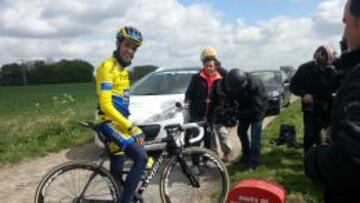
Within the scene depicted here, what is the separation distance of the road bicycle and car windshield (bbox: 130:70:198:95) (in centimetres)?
397

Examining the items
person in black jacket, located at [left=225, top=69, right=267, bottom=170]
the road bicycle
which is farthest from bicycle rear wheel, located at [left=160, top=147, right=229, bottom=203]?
person in black jacket, located at [left=225, top=69, right=267, bottom=170]

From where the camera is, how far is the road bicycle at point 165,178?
543 cm

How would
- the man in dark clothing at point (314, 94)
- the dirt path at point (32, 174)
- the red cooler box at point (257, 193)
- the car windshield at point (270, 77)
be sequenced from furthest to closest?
the car windshield at point (270, 77) < the man in dark clothing at point (314, 94) < the dirt path at point (32, 174) < the red cooler box at point (257, 193)

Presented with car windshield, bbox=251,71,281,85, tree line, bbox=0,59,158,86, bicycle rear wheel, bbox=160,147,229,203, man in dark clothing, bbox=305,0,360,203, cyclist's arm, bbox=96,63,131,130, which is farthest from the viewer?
tree line, bbox=0,59,158,86

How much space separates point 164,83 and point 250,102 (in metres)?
2.83

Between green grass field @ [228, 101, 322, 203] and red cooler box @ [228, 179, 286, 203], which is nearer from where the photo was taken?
red cooler box @ [228, 179, 286, 203]

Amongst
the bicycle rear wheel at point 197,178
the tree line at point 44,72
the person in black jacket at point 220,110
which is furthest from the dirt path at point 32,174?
the tree line at point 44,72

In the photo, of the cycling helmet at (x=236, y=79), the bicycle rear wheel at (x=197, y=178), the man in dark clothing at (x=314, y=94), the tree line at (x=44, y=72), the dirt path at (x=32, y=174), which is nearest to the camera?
the bicycle rear wheel at (x=197, y=178)

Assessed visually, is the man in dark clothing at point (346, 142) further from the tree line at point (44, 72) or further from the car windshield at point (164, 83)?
the tree line at point (44, 72)

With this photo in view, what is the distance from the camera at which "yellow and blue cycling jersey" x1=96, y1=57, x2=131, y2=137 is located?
519cm

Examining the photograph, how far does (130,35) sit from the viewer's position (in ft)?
17.3

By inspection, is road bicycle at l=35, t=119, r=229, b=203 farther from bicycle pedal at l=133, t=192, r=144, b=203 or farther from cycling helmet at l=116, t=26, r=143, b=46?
cycling helmet at l=116, t=26, r=143, b=46

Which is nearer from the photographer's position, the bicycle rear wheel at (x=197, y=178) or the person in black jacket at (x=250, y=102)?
the bicycle rear wheel at (x=197, y=178)

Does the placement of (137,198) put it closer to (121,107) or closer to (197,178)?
(197,178)
